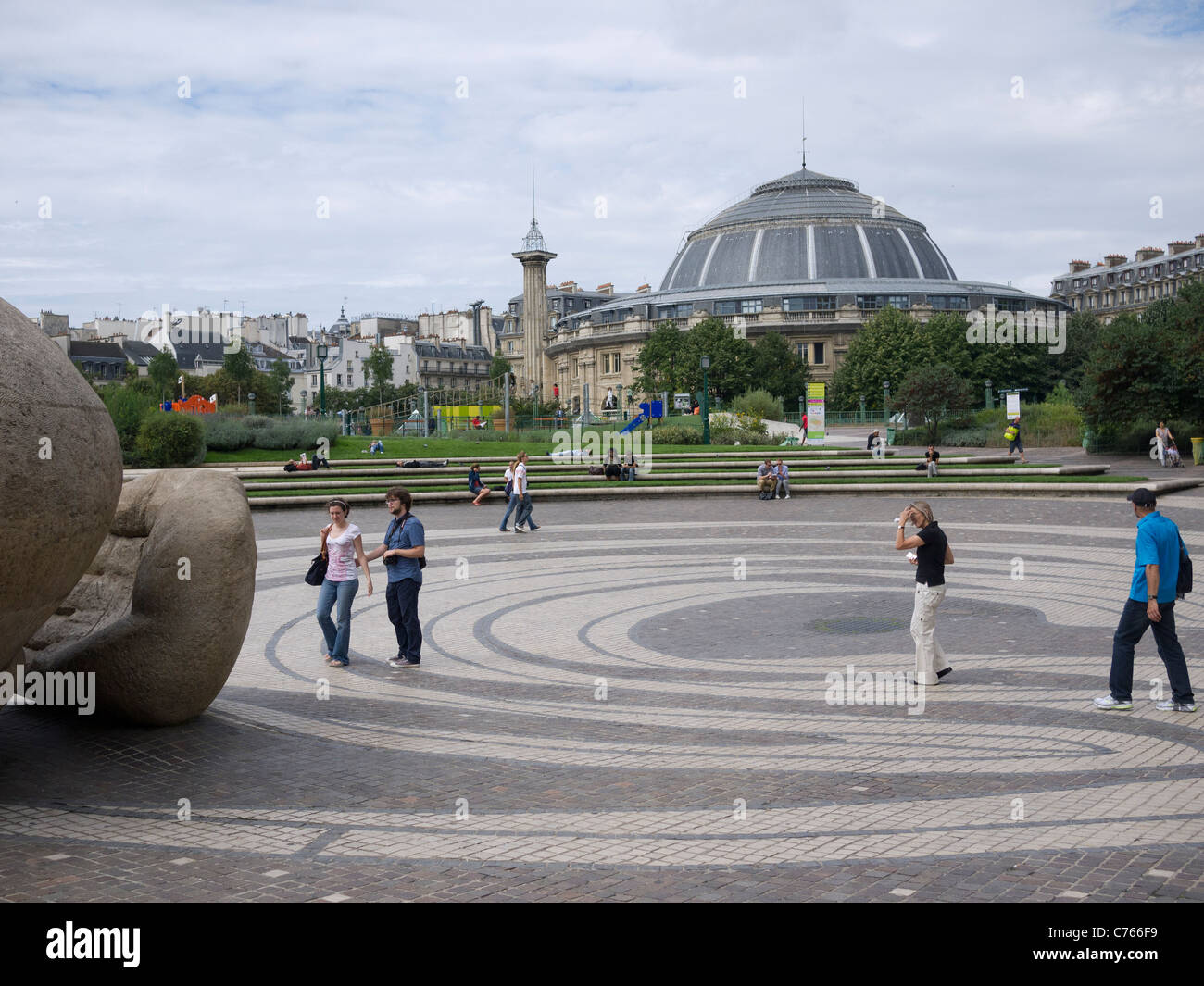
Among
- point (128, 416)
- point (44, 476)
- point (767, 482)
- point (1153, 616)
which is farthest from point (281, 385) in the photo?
point (44, 476)

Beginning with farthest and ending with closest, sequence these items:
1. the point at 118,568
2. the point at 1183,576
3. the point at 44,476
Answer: the point at 1183,576
the point at 118,568
the point at 44,476

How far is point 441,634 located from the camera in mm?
14617

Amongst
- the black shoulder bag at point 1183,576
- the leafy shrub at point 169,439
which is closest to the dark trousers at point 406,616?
the black shoulder bag at point 1183,576

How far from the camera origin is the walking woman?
1242 cm

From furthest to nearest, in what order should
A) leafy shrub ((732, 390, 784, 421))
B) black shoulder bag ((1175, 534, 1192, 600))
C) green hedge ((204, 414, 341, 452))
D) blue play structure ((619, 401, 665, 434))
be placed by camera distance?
leafy shrub ((732, 390, 784, 421)), blue play structure ((619, 401, 665, 434)), green hedge ((204, 414, 341, 452)), black shoulder bag ((1175, 534, 1192, 600))

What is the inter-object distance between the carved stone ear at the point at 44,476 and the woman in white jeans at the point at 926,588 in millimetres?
7358

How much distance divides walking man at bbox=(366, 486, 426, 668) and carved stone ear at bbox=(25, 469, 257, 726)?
3272 mm

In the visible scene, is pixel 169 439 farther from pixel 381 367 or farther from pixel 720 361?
pixel 381 367

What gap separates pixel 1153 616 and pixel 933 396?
174 ft

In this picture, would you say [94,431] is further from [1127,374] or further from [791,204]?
[791,204]

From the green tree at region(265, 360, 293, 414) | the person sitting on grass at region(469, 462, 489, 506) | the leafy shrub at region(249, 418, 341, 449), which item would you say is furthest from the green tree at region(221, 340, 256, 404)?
the person sitting on grass at region(469, 462, 489, 506)

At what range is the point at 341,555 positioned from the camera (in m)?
12.5

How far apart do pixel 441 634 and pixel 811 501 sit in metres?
20.0

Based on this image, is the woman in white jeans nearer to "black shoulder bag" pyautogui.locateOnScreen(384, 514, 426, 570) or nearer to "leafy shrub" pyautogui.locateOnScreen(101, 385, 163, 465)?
"black shoulder bag" pyautogui.locateOnScreen(384, 514, 426, 570)
